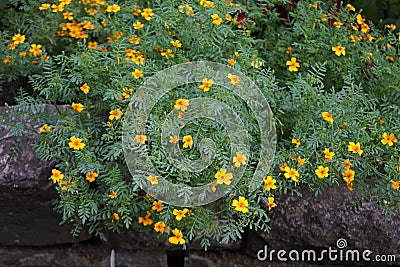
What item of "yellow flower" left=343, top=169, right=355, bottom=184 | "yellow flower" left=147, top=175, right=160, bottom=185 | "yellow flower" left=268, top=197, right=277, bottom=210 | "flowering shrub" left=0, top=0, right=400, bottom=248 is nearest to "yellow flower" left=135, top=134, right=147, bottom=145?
"flowering shrub" left=0, top=0, right=400, bottom=248

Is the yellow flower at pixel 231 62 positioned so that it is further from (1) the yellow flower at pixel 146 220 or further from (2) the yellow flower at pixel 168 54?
(1) the yellow flower at pixel 146 220

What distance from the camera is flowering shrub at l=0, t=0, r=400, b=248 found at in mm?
2096

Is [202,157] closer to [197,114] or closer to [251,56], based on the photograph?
[197,114]

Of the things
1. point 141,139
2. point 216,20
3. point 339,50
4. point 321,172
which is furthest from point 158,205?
point 339,50

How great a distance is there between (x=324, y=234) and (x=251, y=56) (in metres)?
0.70

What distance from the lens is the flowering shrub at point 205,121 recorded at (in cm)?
210

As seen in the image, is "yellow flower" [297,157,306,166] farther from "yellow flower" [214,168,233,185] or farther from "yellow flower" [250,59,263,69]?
"yellow flower" [250,59,263,69]

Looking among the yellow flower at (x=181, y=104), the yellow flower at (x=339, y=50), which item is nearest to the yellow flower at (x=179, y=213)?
the yellow flower at (x=181, y=104)

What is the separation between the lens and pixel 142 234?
230cm

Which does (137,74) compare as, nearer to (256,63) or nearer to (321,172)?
(256,63)

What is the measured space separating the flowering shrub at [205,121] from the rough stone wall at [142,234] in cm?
6

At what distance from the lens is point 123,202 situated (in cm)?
209

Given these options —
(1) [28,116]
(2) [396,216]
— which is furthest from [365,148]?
(1) [28,116]

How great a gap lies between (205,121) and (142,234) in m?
0.50
